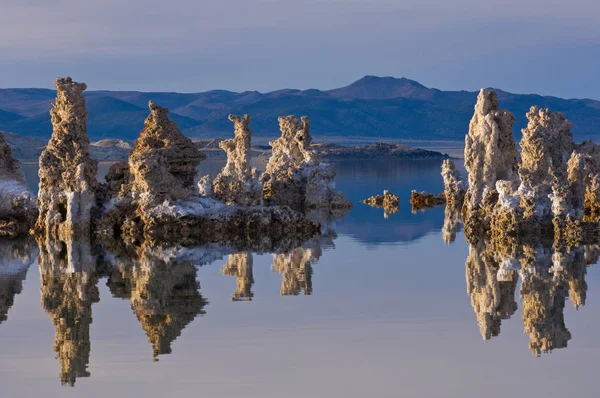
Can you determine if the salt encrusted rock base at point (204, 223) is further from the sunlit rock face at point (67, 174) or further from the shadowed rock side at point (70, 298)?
the shadowed rock side at point (70, 298)

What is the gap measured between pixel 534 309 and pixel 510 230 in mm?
10836

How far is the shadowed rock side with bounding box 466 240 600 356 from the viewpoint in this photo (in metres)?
16.7

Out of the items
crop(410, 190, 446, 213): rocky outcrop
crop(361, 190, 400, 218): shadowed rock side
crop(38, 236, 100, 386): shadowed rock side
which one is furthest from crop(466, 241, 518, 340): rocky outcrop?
crop(410, 190, 446, 213): rocky outcrop

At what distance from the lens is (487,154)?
32.2m

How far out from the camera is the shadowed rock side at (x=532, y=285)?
16.7m

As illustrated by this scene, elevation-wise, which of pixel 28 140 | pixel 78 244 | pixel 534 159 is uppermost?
pixel 534 159

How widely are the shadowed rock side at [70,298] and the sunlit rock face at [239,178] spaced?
5.60 metres

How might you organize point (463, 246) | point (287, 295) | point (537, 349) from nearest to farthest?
point (537, 349) < point (287, 295) < point (463, 246)

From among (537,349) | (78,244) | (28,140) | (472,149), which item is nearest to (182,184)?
(78,244)

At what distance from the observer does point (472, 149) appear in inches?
1278

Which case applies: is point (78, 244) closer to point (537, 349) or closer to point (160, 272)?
point (160, 272)

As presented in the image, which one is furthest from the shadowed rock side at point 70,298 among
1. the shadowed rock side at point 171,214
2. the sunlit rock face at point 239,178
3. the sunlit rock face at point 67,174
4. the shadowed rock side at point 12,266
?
the sunlit rock face at point 239,178

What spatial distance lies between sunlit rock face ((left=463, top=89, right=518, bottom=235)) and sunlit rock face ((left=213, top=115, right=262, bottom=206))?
5569mm

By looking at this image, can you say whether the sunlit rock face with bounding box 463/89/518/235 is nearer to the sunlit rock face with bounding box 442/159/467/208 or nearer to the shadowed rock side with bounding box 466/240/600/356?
the shadowed rock side with bounding box 466/240/600/356
